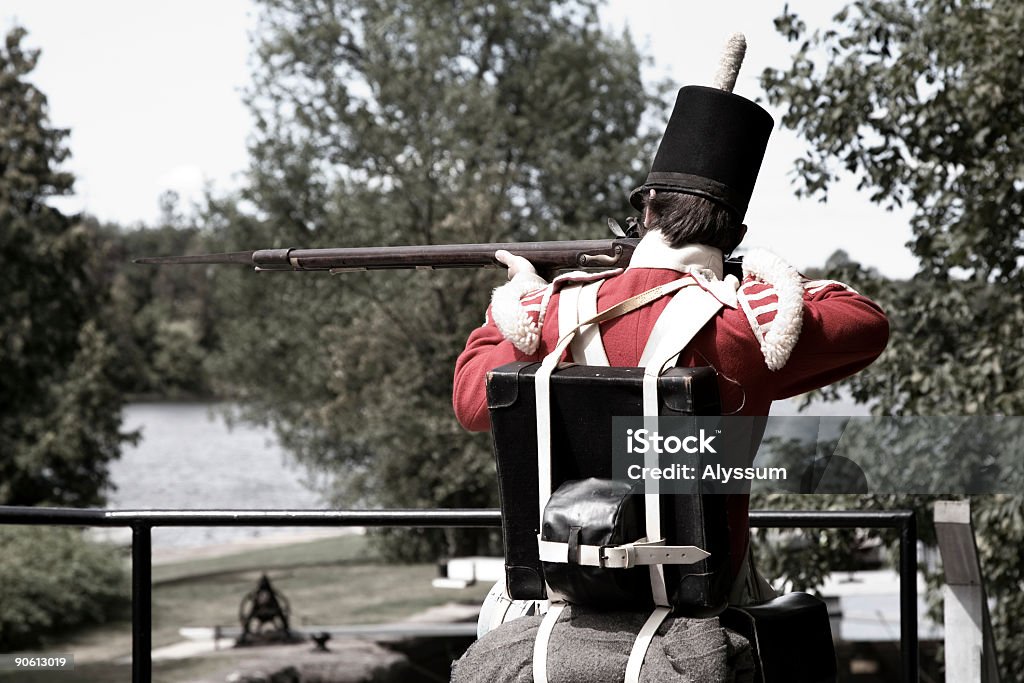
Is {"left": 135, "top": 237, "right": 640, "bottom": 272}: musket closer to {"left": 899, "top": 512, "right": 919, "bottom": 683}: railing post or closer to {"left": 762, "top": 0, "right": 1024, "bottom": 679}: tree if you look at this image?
{"left": 899, "top": 512, "right": 919, "bottom": 683}: railing post

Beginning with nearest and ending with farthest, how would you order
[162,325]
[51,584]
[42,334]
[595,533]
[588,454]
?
1. [595,533]
2. [588,454]
3. [51,584]
4. [42,334]
5. [162,325]

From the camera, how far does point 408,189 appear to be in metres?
16.0

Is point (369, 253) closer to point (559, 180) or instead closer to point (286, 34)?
point (559, 180)

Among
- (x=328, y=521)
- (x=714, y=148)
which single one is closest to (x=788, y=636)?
(x=714, y=148)

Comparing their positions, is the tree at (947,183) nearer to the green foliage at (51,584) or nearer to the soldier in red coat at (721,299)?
the soldier in red coat at (721,299)

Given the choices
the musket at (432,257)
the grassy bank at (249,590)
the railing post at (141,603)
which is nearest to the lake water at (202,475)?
the grassy bank at (249,590)

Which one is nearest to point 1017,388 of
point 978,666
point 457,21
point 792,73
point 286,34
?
point 792,73

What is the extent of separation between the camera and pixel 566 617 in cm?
182

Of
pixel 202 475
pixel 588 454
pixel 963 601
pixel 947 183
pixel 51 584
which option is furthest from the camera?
pixel 202 475

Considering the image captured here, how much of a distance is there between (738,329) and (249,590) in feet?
59.9

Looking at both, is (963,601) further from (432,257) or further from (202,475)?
(202,475)

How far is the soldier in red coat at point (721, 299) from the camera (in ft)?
6.00

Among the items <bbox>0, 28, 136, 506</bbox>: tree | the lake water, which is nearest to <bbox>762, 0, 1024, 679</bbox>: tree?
the lake water

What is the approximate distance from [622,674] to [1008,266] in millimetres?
4602
